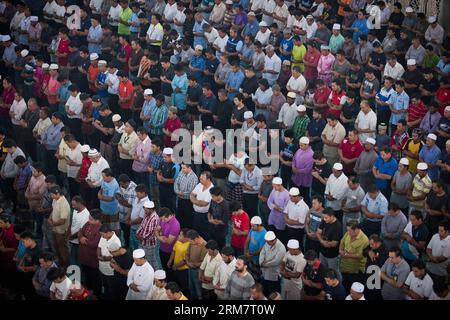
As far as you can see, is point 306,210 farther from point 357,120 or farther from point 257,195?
point 357,120

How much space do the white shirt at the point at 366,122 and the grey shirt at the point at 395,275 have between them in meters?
4.31

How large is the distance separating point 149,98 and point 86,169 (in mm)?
2577

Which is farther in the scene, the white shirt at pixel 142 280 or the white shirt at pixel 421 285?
the white shirt at pixel 142 280

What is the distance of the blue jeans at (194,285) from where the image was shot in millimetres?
14023

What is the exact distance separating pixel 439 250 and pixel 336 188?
7.32ft

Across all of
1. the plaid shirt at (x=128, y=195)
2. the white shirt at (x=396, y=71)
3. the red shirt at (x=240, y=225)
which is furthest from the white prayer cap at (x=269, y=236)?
the white shirt at (x=396, y=71)

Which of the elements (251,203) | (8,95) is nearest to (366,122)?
(251,203)

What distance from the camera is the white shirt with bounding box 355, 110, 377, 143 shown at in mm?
17125

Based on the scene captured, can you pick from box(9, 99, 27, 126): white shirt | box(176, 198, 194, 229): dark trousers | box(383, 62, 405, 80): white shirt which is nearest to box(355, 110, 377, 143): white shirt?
box(383, 62, 405, 80): white shirt

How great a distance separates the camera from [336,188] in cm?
1516

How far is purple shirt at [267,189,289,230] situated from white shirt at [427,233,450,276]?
96.7 inches

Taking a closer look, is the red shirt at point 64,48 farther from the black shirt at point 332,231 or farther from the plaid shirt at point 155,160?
the black shirt at point 332,231

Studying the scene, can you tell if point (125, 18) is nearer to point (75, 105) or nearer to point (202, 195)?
point (75, 105)

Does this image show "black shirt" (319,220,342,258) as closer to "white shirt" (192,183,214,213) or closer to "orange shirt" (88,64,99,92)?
"white shirt" (192,183,214,213)
